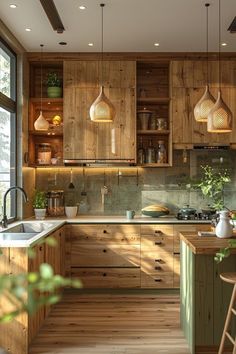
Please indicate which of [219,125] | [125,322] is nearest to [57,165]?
[125,322]

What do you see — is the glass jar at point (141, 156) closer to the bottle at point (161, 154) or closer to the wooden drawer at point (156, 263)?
the bottle at point (161, 154)

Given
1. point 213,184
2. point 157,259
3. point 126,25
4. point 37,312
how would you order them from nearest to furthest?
1. point 37,312
2. point 126,25
3. point 157,259
4. point 213,184

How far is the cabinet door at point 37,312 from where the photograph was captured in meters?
3.39

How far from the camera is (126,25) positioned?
455 centimetres

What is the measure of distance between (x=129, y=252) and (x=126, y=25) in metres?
2.57

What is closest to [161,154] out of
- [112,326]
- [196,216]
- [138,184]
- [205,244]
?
[138,184]

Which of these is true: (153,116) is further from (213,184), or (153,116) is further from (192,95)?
(213,184)

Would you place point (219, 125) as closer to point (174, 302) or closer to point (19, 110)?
point (174, 302)

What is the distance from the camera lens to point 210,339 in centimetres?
330

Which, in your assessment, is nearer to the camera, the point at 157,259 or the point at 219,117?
the point at 219,117

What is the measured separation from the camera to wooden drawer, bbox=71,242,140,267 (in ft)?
17.0

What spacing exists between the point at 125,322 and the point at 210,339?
3.53ft

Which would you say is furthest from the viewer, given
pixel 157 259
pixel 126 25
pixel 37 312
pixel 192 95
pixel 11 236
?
pixel 192 95

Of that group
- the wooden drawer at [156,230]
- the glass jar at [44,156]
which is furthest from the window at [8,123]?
the wooden drawer at [156,230]
